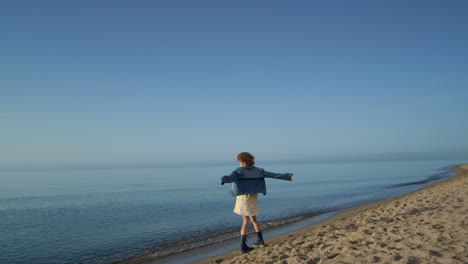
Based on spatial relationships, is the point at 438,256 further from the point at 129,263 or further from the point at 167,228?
the point at 167,228

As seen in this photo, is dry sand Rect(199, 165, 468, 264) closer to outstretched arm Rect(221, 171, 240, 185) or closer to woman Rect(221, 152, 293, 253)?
woman Rect(221, 152, 293, 253)

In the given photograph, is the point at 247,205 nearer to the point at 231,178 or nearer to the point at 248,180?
the point at 248,180

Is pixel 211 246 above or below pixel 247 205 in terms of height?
below

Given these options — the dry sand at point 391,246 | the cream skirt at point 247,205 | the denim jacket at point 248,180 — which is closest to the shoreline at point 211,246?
the dry sand at point 391,246

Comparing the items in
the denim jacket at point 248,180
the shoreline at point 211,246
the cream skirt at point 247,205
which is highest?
the denim jacket at point 248,180

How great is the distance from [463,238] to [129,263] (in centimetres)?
809

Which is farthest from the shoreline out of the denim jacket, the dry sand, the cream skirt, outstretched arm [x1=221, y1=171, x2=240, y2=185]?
outstretched arm [x1=221, y1=171, x2=240, y2=185]

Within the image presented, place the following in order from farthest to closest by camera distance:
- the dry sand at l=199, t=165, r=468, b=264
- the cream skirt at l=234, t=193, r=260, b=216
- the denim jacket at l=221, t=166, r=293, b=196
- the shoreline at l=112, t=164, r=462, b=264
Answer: the shoreline at l=112, t=164, r=462, b=264, the cream skirt at l=234, t=193, r=260, b=216, the denim jacket at l=221, t=166, r=293, b=196, the dry sand at l=199, t=165, r=468, b=264

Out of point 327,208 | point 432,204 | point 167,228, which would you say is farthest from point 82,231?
point 432,204

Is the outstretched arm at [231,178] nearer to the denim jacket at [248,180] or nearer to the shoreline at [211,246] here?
the denim jacket at [248,180]

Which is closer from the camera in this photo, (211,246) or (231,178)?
(231,178)

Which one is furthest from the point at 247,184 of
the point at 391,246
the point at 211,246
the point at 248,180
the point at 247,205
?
the point at 211,246

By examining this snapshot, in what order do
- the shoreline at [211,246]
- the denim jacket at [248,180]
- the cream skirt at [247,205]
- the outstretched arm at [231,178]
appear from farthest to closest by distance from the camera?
the shoreline at [211,246], the cream skirt at [247,205], the denim jacket at [248,180], the outstretched arm at [231,178]

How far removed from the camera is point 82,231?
12.0 m
